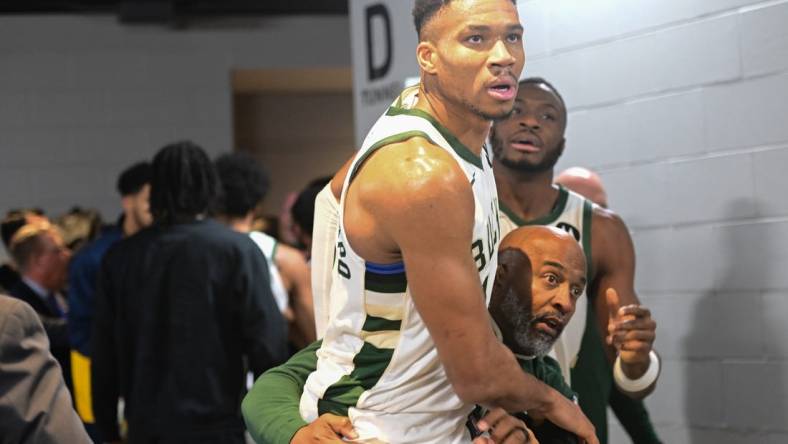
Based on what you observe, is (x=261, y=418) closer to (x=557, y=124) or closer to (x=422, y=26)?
(x=422, y=26)

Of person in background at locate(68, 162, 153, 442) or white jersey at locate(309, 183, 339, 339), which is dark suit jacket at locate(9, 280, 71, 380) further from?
white jersey at locate(309, 183, 339, 339)

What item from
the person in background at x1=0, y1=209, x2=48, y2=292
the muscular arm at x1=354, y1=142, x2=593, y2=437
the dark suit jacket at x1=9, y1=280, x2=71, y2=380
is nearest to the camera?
the muscular arm at x1=354, y1=142, x2=593, y2=437

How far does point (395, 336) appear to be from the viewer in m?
2.17

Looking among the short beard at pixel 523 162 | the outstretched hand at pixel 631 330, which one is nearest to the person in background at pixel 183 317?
the short beard at pixel 523 162

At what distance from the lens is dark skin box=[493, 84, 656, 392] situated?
318 centimetres

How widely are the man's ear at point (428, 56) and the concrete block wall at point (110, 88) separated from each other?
6217 millimetres

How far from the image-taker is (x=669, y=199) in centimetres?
393

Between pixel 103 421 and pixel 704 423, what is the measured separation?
203cm

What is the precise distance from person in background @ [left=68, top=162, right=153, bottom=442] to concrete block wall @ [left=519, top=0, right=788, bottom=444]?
1.81 meters

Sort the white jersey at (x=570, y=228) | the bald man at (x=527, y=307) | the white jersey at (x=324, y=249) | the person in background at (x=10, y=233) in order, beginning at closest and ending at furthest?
the bald man at (x=527, y=307) → the white jersey at (x=324, y=249) → the white jersey at (x=570, y=228) → the person in background at (x=10, y=233)

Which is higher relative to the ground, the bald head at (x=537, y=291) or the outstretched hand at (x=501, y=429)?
the bald head at (x=537, y=291)

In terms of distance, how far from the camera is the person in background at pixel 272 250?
15.1 ft

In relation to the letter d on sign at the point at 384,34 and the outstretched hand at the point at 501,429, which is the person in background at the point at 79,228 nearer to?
the letter d on sign at the point at 384,34

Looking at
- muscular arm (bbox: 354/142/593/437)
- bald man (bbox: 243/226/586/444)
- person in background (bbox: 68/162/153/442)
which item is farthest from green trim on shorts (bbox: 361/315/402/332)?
person in background (bbox: 68/162/153/442)
